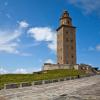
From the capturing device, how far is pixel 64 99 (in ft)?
60.6

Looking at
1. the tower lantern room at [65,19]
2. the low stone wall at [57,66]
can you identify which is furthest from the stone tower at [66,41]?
the low stone wall at [57,66]

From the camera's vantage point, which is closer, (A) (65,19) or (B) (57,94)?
(B) (57,94)

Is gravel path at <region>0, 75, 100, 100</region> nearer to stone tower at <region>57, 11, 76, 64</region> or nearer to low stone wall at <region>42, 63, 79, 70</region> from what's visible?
low stone wall at <region>42, 63, 79, 70</region>

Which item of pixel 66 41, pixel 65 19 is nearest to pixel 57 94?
pixel 66 41

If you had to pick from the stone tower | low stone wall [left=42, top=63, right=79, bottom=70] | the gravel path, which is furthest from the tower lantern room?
the gravel path

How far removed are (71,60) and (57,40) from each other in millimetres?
11500

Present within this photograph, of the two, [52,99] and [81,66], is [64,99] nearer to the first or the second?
[52,99]

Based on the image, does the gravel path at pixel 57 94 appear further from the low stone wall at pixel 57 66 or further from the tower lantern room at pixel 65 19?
the tower lantern room at pixel 65 19

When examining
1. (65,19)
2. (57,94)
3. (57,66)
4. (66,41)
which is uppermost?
(65,19)

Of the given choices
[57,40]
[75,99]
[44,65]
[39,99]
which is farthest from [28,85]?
[57,40]

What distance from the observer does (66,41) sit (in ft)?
334

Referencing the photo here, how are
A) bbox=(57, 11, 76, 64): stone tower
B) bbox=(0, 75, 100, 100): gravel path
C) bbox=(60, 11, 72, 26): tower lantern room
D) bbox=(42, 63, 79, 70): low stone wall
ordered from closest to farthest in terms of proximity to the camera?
bbox=(0, 75, 100, 100): gravel path → bbox=(42, 63, 79, 70): low stone wall → bbox=(57, 11, 76, 64): stone tower → bbox=(60, 11, 72, 26): tower lantern room

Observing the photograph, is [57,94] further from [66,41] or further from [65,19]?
[65,19]

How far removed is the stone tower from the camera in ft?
325
